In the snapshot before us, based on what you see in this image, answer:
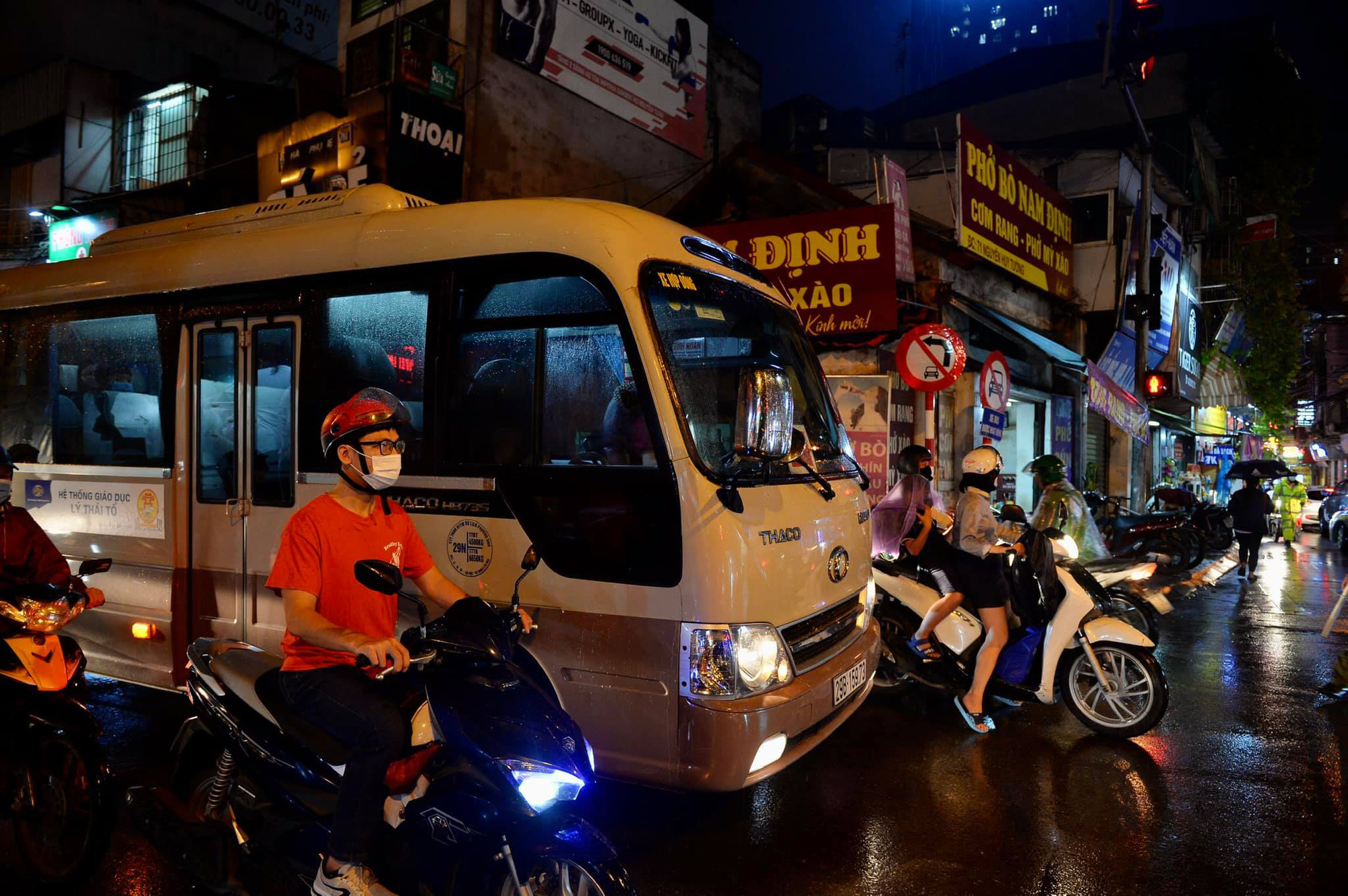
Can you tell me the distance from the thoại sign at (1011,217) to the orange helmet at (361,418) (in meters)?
10.5

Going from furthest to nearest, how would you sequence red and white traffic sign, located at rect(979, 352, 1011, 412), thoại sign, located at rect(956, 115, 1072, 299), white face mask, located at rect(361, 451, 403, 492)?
1. thoại sign, located at rect(956, 115, 1072, 299)
2. red and white traffic sign, located at rect(979, 352, 1011, 412)
3. white face mask, located at rect(361, 451, 403, 492)

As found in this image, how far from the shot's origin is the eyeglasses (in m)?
2.88

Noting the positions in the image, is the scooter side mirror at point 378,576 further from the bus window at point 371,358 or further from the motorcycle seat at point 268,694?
the bus window at point 371,358

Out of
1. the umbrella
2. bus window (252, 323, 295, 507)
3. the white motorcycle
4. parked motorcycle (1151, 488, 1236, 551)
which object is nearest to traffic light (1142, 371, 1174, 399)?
the umbrella

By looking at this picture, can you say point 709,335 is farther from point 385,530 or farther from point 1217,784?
point 1217,784

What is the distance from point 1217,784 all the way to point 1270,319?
83.1 ft

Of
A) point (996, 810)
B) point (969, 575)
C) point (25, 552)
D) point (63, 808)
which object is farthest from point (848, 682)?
point (25, 552)

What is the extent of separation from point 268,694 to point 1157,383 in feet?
48.2

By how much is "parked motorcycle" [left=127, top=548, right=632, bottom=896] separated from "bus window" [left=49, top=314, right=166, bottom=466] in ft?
9.37

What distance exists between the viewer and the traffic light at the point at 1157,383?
14.1m

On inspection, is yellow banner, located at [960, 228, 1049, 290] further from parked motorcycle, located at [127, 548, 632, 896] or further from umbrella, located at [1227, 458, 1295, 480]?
parked motorcycle, located at [127, 548, 632, 896]

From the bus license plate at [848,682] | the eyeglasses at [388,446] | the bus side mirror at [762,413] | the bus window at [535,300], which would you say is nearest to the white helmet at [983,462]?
the bus license plate at [848,682]

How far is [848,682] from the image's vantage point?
13.7ft

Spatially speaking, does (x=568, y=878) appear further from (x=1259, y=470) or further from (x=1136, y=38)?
(x=1259, y=470)
